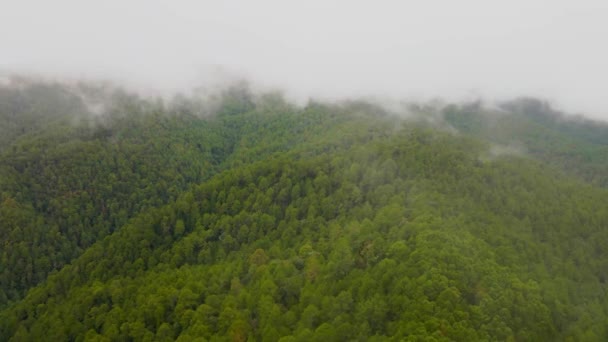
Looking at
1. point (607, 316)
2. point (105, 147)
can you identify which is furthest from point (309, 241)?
point (105, 147)

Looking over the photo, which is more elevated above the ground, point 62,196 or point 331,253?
point 331,253

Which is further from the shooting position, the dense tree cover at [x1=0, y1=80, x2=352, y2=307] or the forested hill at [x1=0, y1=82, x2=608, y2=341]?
the dense tree cover at [x1=0, y1=80, x2=352, y2=307]

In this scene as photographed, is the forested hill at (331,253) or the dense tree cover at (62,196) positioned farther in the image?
the dense tree cover at (62,196)

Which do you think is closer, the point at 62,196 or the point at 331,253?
the point at 331,253

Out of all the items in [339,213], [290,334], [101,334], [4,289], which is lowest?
[4,289]

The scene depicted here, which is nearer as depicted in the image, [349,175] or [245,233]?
[245,233]

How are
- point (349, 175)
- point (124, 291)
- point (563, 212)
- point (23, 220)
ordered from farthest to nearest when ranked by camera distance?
point (23, 220)
point (349, 175)
point (563, 212)
point (124, 291)

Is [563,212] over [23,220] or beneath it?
over

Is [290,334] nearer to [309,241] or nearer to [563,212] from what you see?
[309,241]
